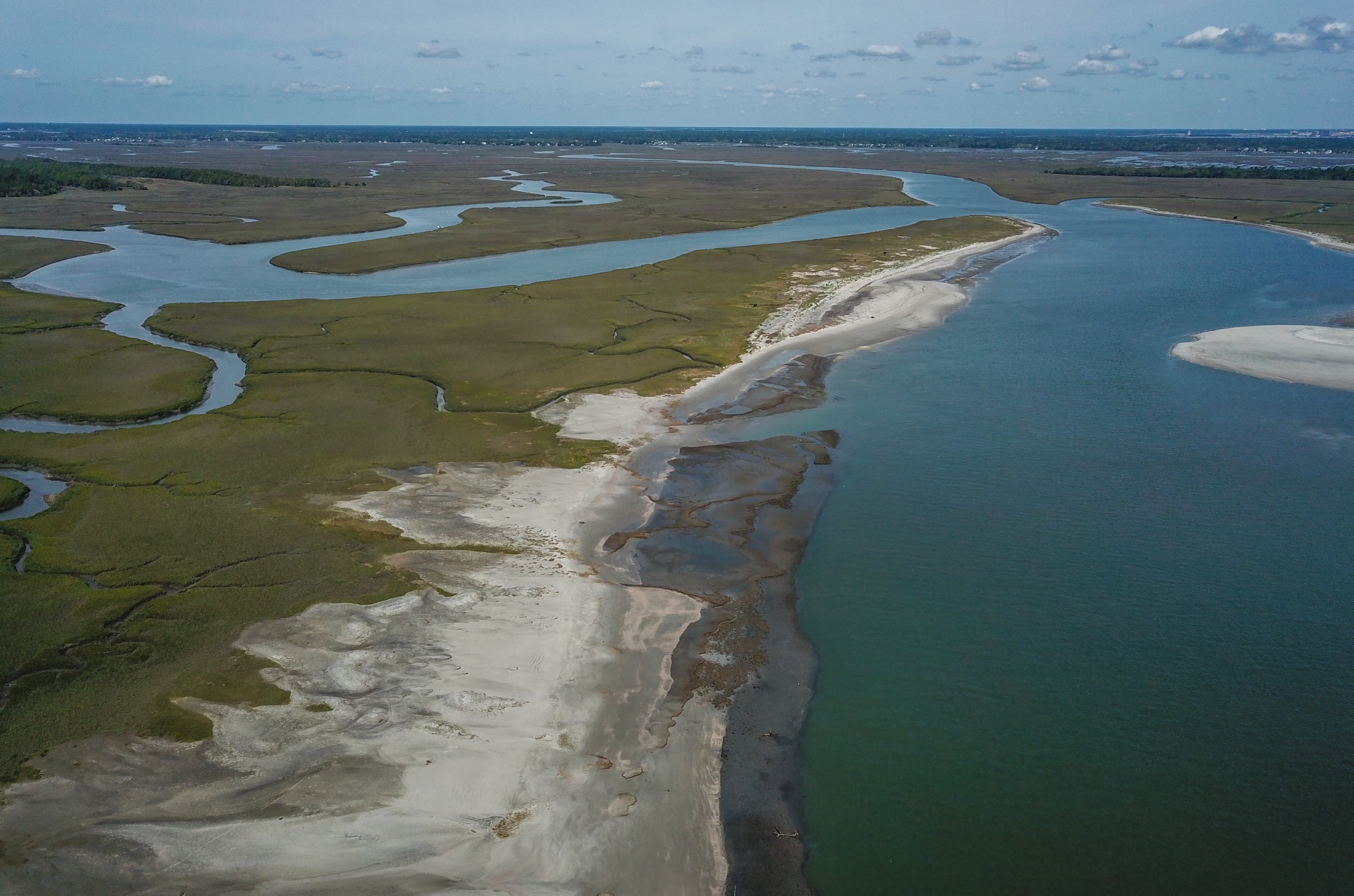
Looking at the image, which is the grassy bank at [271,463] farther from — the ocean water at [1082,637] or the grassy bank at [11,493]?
the ocean water at [1082,637]

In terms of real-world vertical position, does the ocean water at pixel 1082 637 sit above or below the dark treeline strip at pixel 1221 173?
below

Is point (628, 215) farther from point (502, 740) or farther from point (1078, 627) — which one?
point (502, 740)

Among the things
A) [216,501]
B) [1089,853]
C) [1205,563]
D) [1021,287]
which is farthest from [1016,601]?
[1021,287]

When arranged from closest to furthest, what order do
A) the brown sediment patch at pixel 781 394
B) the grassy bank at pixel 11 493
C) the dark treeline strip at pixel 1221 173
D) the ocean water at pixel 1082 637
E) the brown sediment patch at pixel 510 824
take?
the brown sediment patch at pixel 510 824 < the ocean water at pixel 1082 637 < the grassy bank at pixel 11 493 < the brown sediment patch at pixel 781 394 < the dark treeline strip at pixel 1221 173

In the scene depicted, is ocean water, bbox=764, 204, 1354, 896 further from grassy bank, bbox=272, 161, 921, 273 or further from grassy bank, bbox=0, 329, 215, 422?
grassy bank, bbox=272, 161, 921, 273

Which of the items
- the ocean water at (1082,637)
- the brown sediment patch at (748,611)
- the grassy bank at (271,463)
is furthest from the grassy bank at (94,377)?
the ocean water at (1082,637)

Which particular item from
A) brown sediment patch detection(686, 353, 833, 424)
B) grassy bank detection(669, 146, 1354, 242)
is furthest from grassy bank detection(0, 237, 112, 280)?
grassy bank detection(669, 146, 1354, 242)
